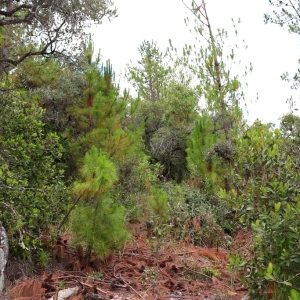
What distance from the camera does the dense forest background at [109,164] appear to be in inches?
149

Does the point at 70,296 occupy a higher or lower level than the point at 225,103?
lower

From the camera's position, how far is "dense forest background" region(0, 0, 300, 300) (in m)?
3.78

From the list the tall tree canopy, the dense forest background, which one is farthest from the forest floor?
the tall tree canopy

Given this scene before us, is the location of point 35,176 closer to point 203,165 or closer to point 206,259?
point 206,259

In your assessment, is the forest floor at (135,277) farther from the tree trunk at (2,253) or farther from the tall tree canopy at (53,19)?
the tall tree canopy at (53,19)

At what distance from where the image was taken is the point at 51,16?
6.45 m

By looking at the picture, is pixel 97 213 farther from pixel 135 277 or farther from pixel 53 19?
pixel 53 19

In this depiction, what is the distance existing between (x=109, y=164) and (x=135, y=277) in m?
1.61

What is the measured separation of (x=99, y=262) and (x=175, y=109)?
911cm

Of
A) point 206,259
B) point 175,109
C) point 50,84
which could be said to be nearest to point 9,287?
point 206,259

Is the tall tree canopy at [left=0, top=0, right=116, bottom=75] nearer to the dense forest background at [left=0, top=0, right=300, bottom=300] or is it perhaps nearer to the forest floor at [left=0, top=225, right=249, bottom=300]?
the dense forest background at [left=0, top=0, right=300, bottom=300]

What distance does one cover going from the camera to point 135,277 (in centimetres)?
555

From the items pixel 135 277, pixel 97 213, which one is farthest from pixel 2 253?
pixel 135 277

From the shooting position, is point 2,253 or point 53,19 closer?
point 2,253
